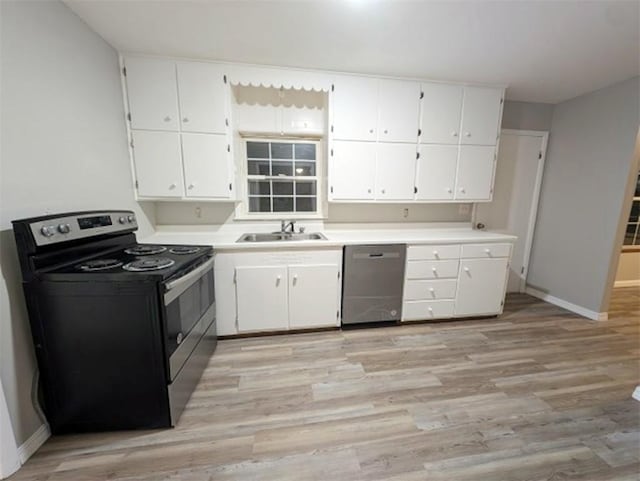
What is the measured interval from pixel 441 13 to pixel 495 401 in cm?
250

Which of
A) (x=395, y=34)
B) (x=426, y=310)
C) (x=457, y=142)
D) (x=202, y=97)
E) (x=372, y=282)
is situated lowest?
(x=426, y=310)

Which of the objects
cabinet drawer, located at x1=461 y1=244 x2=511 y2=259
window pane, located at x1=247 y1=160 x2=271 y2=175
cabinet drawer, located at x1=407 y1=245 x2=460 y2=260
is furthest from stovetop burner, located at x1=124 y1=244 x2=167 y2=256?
cabinet drawer, located at x1=461 y1=244 x2=511 y2=259

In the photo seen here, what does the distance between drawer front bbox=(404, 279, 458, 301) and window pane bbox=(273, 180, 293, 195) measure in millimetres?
1580

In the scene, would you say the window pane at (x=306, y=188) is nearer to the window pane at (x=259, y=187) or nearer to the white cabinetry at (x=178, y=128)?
→ the window pane at (x=259, y=187)

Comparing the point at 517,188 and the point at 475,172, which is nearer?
the point at 475,172

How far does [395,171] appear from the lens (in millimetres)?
2729

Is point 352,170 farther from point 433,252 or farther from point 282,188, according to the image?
point 433,252

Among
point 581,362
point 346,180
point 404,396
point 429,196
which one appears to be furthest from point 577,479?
point 346,180

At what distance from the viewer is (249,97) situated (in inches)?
105

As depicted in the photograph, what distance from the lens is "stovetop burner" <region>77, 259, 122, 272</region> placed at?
4.65 feet

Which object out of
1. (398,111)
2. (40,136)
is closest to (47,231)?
(40,136)

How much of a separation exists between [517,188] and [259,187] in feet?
10.5

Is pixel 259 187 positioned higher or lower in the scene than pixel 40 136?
lower

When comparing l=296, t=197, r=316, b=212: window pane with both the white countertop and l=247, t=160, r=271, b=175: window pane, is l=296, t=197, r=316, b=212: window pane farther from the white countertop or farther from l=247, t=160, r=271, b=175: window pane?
l=247, t=160, r=271, b=175: window pane
